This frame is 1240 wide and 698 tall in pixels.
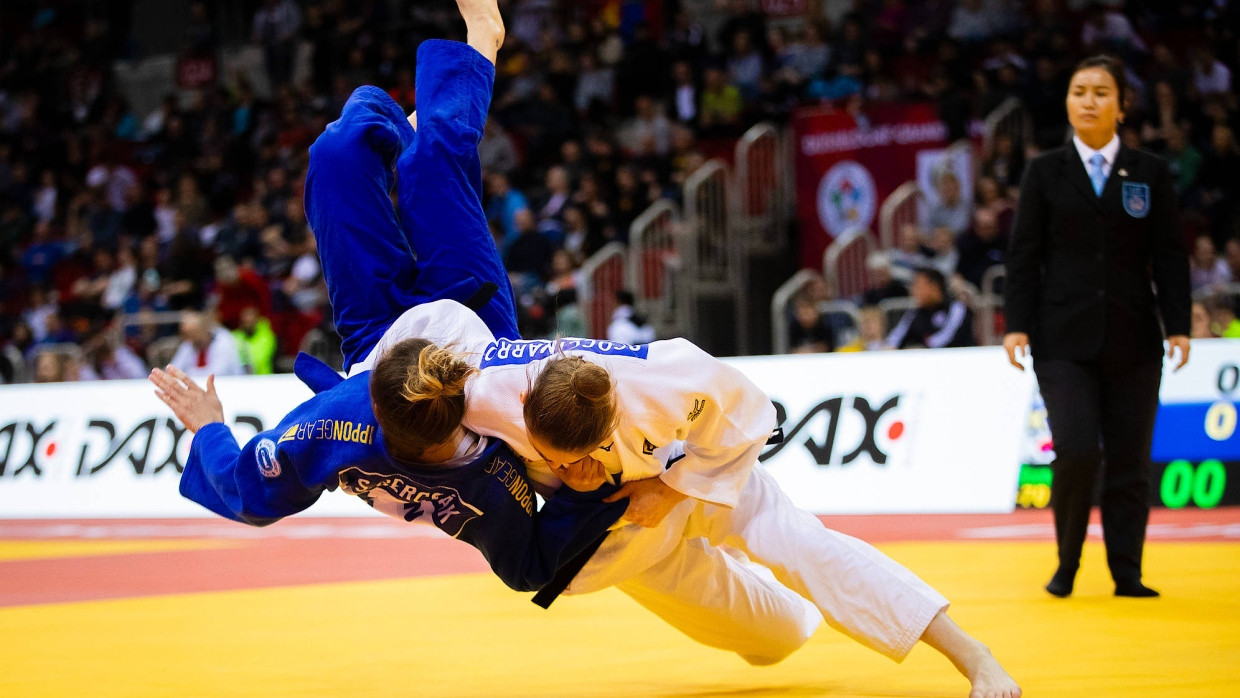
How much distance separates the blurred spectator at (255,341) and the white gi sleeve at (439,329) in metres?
8.77

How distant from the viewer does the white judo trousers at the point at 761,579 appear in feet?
9.67

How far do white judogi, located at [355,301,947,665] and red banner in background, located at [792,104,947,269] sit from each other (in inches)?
337

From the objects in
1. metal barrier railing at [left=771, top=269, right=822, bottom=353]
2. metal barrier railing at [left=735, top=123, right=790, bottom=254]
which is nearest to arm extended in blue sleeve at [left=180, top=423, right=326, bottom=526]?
metal barrier railing at [left=771, top=269, right=822, bottom=353]

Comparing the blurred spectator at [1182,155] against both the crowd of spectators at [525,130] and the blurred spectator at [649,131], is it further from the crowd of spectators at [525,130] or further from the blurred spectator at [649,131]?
the blurred spectator at [649,131]

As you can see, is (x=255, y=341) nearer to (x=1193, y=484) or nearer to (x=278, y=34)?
(x=278, y=34)

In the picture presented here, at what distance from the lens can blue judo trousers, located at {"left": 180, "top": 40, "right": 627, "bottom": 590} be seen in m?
2.88

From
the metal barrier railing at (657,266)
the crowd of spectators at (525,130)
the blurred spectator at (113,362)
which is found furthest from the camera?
the blurred spectator at (113,362)

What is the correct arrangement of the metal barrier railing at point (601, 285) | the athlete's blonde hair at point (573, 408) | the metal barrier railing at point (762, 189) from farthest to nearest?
the metal barrier railing at point (762, 189), the metal barrier railing at point (601, 285), the athlete's blonde hair at point (573, 408)

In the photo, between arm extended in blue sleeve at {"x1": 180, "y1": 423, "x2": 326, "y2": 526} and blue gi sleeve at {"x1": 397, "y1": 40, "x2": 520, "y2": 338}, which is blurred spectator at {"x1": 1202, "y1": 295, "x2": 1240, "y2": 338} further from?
arm extended in blue sleeve at {"x1": 180, "y1": 423, "x2": 326, "y2": 526}

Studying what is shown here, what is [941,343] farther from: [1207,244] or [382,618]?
[382,618]

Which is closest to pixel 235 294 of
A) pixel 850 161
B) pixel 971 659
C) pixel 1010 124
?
pixel 850 161

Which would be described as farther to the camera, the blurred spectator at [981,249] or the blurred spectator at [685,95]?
the blurred spectator at [685,95]

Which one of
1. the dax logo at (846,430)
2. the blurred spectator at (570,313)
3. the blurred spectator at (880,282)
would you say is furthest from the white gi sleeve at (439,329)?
the blurred spectator at (570,313)

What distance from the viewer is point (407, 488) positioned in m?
2.92
